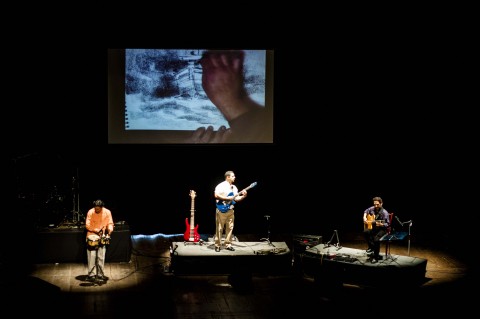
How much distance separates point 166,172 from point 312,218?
11.4 feet

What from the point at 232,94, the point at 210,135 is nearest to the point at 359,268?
the point at 210,135

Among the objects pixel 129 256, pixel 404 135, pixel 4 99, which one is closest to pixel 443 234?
pixel 404 135

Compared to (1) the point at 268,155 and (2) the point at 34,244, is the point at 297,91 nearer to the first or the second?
(1) the point at 268,155

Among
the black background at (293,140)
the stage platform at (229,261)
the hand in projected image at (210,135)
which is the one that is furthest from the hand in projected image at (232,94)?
the stage platform at (229,261)

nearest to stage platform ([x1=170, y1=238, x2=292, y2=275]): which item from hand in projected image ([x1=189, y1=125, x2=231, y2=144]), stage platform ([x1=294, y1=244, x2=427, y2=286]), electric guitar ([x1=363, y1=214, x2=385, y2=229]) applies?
stage platform ([x1=294, y1=244, x2=427, y2=286])

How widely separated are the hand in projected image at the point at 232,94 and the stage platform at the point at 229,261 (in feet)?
10.5

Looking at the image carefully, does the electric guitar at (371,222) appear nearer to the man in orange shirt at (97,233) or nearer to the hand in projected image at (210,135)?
the hand in projected image at (210,135)

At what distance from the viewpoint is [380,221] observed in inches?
467

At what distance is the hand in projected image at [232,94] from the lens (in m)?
14.2

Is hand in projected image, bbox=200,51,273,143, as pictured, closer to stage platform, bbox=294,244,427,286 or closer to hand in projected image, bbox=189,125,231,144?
hand in projected image, bbox=189,125,231,144

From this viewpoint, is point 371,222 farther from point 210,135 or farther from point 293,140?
point 210,135

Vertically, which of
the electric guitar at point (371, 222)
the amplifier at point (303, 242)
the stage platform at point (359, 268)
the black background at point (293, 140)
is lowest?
the stage platform at point (359, 268)

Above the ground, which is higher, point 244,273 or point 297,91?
point 297,91

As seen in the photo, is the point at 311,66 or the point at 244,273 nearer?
the point at 244,273
